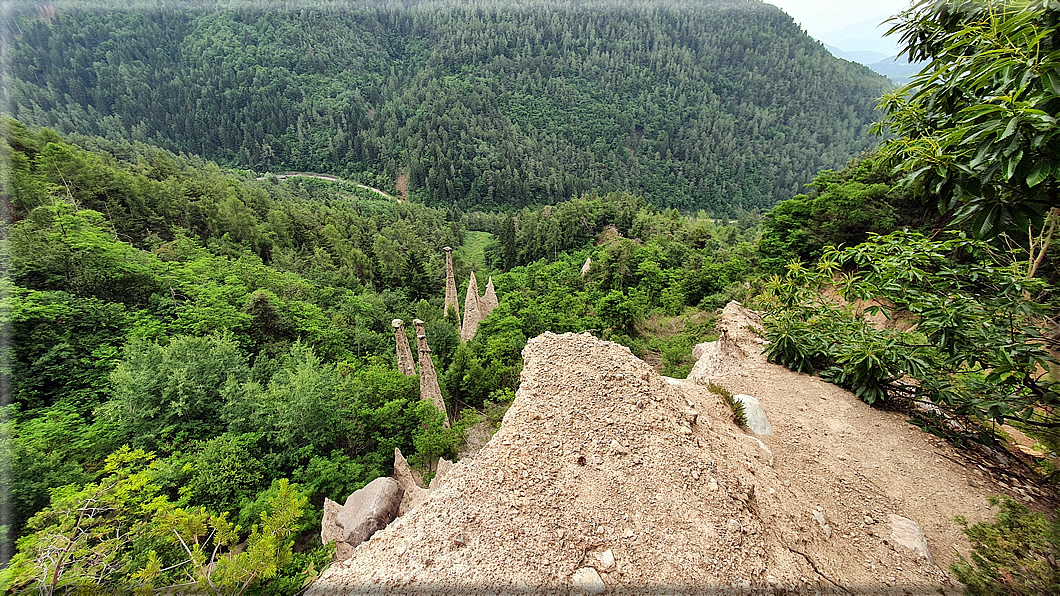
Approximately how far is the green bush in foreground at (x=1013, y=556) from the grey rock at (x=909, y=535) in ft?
1.07

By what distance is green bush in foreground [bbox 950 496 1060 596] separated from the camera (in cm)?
421

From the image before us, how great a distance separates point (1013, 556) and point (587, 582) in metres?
5.18

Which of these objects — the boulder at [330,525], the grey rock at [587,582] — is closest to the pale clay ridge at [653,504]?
the grey rock at [587,582]

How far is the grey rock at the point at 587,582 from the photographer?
14.1ft

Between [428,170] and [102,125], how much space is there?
92.5 m

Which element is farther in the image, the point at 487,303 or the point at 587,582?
the point at 487,303

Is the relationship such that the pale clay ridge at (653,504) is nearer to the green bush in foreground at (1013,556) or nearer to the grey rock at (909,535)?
the grey rock at (909,535)

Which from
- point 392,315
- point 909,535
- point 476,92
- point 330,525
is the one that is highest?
point 476,92

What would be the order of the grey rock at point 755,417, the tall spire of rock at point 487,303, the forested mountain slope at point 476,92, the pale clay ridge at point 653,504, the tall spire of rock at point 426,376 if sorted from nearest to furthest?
the pale clay ridge at point 653,504
the grey rock at point 755,417
the tall spire of rock at point 426,376
the tall spire of rock at point 487,303
the forested mountain slope at point 476,92

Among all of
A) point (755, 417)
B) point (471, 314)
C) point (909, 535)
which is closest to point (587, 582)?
point (909, 535)

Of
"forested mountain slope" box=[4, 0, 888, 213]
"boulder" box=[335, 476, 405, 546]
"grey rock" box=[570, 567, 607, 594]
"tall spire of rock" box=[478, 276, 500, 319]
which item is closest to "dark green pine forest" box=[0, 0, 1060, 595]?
"boulder" box=[335, 476, 405, 546]

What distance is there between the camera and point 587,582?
4367 mm

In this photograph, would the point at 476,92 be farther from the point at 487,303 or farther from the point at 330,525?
the point at 330,525

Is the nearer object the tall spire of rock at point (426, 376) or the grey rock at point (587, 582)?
the grey rock at point (587, 582)
